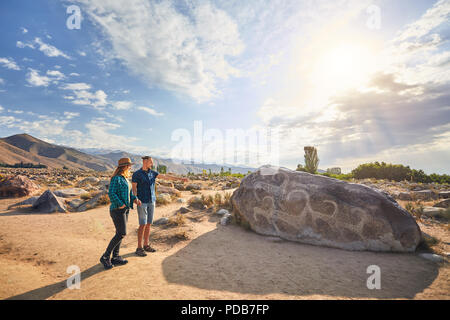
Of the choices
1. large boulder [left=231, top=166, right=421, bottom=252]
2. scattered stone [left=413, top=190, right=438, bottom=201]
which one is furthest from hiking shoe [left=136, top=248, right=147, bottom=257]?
scattered stone [left=413, top=190, right=438, bottom=201]

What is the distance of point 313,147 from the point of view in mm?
22891

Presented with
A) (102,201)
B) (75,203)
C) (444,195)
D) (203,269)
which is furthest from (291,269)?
(444,195)

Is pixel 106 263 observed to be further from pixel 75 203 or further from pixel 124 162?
pixel 75 203

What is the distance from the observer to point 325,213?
650cm

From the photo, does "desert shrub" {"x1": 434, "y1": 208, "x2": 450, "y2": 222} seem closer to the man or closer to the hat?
the man

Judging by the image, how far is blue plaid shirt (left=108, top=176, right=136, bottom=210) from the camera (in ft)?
14.8

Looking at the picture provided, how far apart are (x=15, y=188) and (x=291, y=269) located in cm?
1662

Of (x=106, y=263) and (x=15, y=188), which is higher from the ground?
(x=15, y=188)

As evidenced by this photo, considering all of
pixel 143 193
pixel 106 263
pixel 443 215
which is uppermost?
pixel 143 193

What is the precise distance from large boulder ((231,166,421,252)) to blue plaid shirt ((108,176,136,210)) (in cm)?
456

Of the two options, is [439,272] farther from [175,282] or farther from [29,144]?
[29,144]

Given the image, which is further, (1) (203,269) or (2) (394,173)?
(2) (394,173)
